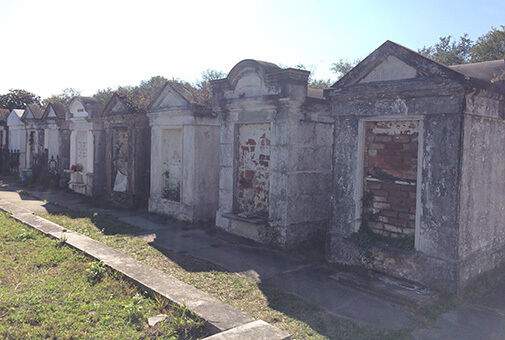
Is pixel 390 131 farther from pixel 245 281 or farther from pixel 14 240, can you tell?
pixel 14 240

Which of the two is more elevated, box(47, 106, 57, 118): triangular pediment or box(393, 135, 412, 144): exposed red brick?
box(47, 106, 57, 118): triangular pediment

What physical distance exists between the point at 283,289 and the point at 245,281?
0.55 metres

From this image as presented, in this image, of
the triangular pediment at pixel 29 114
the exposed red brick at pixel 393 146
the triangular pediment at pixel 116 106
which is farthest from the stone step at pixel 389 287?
the triangular pediment at pixel 29 114

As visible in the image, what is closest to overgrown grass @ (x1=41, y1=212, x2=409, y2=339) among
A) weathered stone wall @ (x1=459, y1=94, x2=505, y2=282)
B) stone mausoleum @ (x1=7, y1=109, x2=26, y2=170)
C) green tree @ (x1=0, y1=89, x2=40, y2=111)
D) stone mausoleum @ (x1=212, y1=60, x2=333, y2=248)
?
stone mausoleum @ (x1=212, y1=60, x2=333, y2=248)

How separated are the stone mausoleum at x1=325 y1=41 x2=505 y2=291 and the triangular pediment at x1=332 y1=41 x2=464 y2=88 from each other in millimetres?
12

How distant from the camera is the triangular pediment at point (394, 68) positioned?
5055 millimetres

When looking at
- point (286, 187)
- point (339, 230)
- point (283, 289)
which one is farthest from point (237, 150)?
point (283, 289)

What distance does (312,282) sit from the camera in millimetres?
5480

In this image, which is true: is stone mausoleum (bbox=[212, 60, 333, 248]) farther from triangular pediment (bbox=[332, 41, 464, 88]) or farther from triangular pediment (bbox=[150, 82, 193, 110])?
triangular pediment (bbox=[332, 41, 464, 88])

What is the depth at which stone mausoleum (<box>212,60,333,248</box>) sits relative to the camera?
23.2 feet

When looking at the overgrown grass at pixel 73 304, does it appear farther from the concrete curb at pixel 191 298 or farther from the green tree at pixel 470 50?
the green tree at pixel 470 50

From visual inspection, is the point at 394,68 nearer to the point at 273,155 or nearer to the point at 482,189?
the point at 482,189

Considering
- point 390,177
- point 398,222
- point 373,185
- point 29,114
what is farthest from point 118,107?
point 398,222

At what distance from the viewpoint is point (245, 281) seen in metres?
5.52
